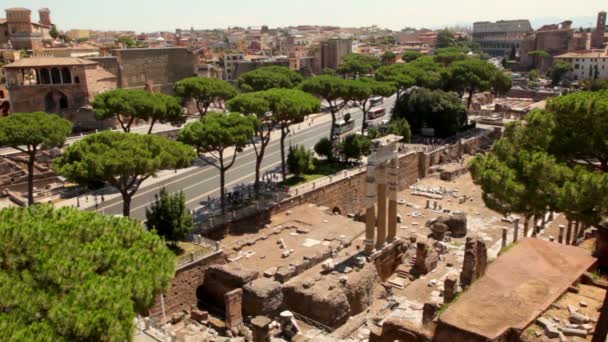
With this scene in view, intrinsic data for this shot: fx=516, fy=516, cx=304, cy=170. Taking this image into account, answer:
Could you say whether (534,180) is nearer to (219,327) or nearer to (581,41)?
(219,327)

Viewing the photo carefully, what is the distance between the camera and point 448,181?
128ft

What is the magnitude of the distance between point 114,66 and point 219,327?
43457 mm

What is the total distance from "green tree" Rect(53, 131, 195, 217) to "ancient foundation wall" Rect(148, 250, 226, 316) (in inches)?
156

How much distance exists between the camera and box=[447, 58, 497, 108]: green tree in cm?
5194

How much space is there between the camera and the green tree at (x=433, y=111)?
44.5m

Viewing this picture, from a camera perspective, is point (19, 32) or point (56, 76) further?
point (19, 32)

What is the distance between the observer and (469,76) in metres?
51.8

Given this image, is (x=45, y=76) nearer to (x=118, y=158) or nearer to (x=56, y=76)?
(x=56, y=76)

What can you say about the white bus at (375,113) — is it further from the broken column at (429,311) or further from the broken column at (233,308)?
the broken column at (429,311)

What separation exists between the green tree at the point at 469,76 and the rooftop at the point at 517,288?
37.6 m

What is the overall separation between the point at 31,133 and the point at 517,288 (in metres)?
23.9

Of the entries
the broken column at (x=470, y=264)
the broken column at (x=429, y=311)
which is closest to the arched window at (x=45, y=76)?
the broken column at (x=470, y=264)

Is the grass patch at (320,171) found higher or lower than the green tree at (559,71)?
lower

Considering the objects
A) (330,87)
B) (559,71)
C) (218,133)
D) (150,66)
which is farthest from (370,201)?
(559,71)
